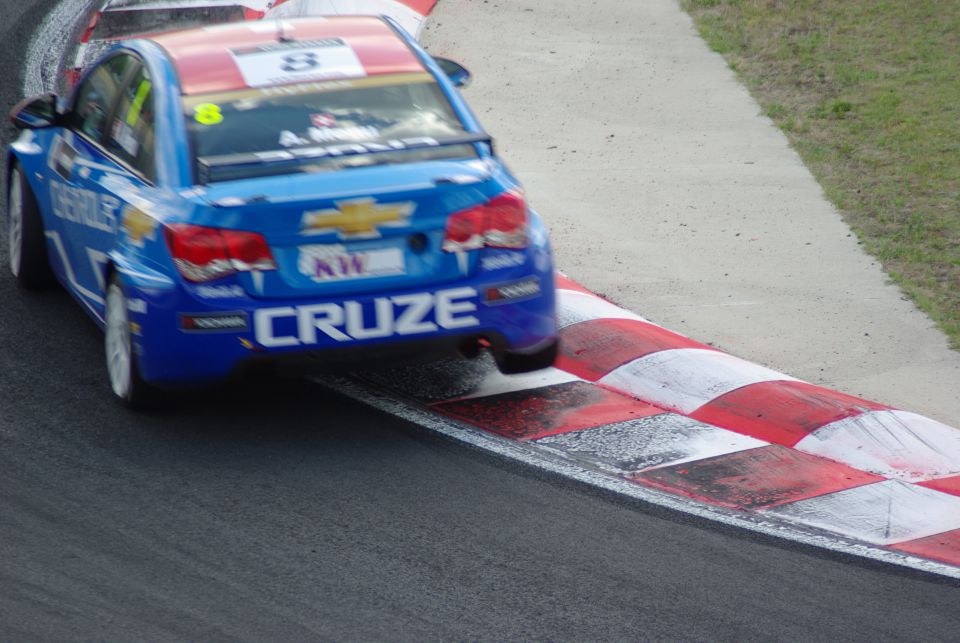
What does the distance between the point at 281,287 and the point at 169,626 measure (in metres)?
1.56

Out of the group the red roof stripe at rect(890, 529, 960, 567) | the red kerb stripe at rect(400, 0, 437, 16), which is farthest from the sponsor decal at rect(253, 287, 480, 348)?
the red kerb stripe at rect(400, 0, 437, 16)

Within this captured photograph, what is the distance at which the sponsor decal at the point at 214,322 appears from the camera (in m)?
5.61

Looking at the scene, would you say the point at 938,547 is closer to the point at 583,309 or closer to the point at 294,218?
the point at 583,309

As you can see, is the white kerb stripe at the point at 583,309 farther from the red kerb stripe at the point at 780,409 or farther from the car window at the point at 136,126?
the car window at the point at 136,126

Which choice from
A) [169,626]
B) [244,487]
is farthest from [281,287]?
[169,626]

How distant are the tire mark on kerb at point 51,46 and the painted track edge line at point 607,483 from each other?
5.80 m

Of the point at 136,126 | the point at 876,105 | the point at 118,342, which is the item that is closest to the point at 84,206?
the point at 136,126

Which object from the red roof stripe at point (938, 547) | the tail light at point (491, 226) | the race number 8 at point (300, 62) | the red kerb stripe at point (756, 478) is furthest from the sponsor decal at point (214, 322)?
the red roof stripe at point (938, 547)

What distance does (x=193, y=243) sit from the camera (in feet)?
18.4

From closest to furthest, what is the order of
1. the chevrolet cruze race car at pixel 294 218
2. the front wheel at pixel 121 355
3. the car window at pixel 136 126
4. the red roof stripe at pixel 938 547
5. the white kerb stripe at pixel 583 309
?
the red roof stripe at pixel 938 547, the chevrolet cruze race car at pixel 294 218, the front wheel at pixel 121 355, the car window at pixel 136 126, the white kerb stripe at pixel 583 309

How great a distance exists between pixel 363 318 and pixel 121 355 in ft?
3.79

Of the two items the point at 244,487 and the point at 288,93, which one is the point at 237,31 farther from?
the point at 244,487

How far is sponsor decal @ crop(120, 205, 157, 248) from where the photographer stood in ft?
19.0

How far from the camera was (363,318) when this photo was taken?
5.68 m
